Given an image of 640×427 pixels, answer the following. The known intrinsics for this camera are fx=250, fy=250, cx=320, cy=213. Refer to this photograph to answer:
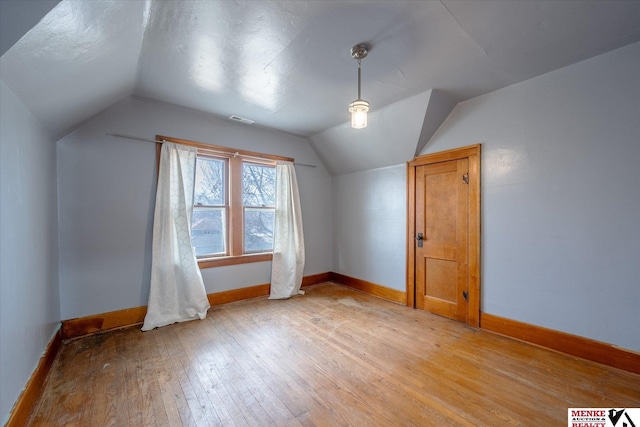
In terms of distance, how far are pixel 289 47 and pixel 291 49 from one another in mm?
28

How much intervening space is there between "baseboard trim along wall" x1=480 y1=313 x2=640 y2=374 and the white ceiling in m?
2.34

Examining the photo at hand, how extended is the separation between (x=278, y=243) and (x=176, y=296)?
4.88 feet

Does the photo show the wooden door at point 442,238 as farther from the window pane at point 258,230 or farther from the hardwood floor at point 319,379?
the window pane at point 258,230

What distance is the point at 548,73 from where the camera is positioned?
7.39 feet

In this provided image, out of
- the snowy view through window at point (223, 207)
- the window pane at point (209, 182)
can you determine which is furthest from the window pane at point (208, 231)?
the window pane at point (209, 182)

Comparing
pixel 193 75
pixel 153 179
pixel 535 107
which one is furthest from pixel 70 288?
pixel 535 107

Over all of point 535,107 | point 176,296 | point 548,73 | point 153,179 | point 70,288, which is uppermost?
point 548,73

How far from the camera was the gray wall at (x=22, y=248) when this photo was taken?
53.2 inches

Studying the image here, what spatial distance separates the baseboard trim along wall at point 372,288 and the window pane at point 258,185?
1.77 metres

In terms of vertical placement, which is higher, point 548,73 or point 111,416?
point 548,73

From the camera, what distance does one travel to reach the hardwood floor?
1.53m

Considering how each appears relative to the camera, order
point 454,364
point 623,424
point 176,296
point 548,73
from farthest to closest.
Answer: point 176,296, point 548,73, point 454,364, point 623,424

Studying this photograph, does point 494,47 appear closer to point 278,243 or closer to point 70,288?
point 278,243

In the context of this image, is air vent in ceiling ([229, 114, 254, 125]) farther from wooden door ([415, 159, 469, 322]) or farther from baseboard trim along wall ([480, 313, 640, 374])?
baseboard trim along wall ([480, 313, 640, 374])
